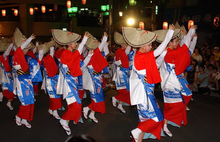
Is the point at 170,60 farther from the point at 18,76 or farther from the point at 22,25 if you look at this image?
the point at 22,25

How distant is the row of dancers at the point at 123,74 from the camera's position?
12.4 feet

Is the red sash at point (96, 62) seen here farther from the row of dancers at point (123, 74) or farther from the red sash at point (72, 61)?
the red sash at point (72, 61)

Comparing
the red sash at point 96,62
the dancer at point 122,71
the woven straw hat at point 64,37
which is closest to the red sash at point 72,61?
the woven straw hat at point 64,37

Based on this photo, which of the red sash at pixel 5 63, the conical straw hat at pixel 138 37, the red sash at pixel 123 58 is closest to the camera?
the conical straw hat at pixel 138 37

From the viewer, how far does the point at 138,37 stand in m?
3.84

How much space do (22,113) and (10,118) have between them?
989 mm

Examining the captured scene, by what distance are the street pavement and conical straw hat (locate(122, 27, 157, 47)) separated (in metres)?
2.00

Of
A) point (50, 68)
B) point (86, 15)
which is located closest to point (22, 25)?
point (86, 15)

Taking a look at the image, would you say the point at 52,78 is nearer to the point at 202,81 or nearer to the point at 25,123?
the point at 25,123

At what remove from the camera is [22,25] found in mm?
22156

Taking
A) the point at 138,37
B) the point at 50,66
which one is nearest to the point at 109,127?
the point at 50,66

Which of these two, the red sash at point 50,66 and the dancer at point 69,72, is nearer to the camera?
the dancer at point 69,72

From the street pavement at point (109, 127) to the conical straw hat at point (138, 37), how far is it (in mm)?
2002

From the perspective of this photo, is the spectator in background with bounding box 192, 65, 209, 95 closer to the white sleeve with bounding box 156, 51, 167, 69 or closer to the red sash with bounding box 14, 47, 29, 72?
the white sleeve with bounding box 156, 51, 167, 69
